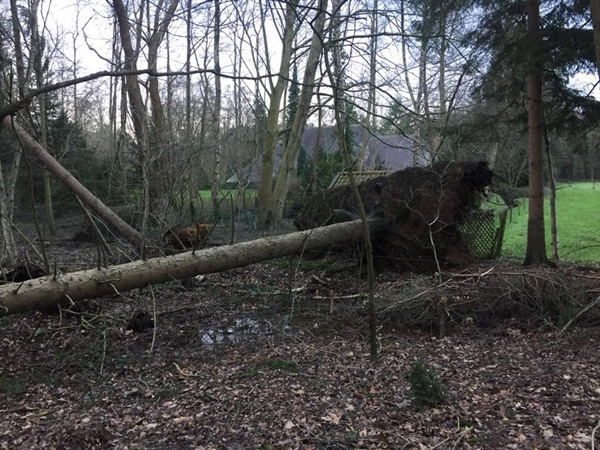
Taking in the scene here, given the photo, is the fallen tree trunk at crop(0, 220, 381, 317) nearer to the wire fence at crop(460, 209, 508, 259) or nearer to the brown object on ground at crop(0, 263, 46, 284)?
the brown object on ground at crop(0, 263, 46, 284)

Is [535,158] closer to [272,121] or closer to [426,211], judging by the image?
[426,211]

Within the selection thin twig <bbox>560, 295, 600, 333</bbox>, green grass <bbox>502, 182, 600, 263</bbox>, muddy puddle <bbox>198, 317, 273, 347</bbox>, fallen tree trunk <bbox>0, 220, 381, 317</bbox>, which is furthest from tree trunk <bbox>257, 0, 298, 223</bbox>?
thin twig <bbox>560, 295, 600, 333</bbox>

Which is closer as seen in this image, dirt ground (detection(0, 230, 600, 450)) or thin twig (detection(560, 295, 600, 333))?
dirt ground (detection(0, 230, 600, 450))

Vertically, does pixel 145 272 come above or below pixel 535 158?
below

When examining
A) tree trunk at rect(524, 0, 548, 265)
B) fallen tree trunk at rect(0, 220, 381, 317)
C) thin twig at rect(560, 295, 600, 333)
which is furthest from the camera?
tree trunk at rect(524, 0, 548, 265)

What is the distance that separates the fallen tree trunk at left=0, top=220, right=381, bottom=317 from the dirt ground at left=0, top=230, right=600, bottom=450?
604 millimetres

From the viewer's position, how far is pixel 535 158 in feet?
25.5

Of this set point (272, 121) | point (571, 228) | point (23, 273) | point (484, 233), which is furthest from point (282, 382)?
point (571, 228)

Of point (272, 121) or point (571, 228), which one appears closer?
point (571, 228)

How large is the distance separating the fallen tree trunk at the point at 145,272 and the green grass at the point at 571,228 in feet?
14.1

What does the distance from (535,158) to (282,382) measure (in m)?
5.69

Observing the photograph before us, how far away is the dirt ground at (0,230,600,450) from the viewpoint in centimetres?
329

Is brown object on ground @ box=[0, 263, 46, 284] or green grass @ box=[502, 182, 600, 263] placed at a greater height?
brown object on ground @ box=[0, 263, 46, 284]

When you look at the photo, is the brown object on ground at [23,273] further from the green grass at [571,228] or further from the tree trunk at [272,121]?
the tree trunk at [272,121]
